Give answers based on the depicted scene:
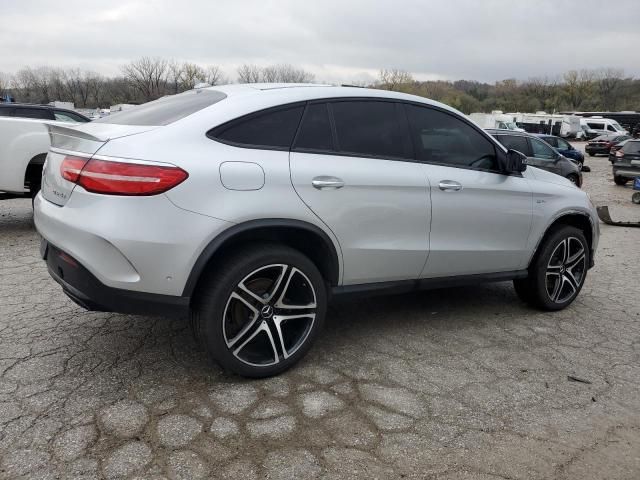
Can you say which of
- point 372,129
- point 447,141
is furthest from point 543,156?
point 372,129

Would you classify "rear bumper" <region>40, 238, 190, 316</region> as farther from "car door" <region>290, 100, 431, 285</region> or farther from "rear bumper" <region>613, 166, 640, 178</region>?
"rear bumper" <region>613, 166, 640, 178</region>

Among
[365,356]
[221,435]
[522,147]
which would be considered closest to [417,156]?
[365,356]

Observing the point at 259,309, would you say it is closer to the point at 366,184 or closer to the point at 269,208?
the point at 269,208

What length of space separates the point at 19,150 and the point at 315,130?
509 centimetres

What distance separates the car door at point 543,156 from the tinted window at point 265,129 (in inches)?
475

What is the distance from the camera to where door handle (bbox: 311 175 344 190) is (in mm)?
3086

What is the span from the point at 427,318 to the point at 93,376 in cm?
252

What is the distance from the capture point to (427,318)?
14.2 feet

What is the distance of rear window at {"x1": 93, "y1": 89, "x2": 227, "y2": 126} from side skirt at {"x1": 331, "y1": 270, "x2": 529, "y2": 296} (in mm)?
1371

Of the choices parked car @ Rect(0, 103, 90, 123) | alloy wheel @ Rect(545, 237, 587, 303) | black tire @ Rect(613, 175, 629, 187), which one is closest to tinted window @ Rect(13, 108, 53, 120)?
parked car @ Rect(0, 103, 90, 123)

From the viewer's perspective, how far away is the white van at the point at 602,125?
153 feet

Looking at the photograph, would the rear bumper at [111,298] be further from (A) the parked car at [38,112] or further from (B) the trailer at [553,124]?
(B) the trailer at [553,124]

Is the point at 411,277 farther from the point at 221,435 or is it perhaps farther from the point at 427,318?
the point at 221,435

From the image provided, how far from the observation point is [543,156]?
14.1m
